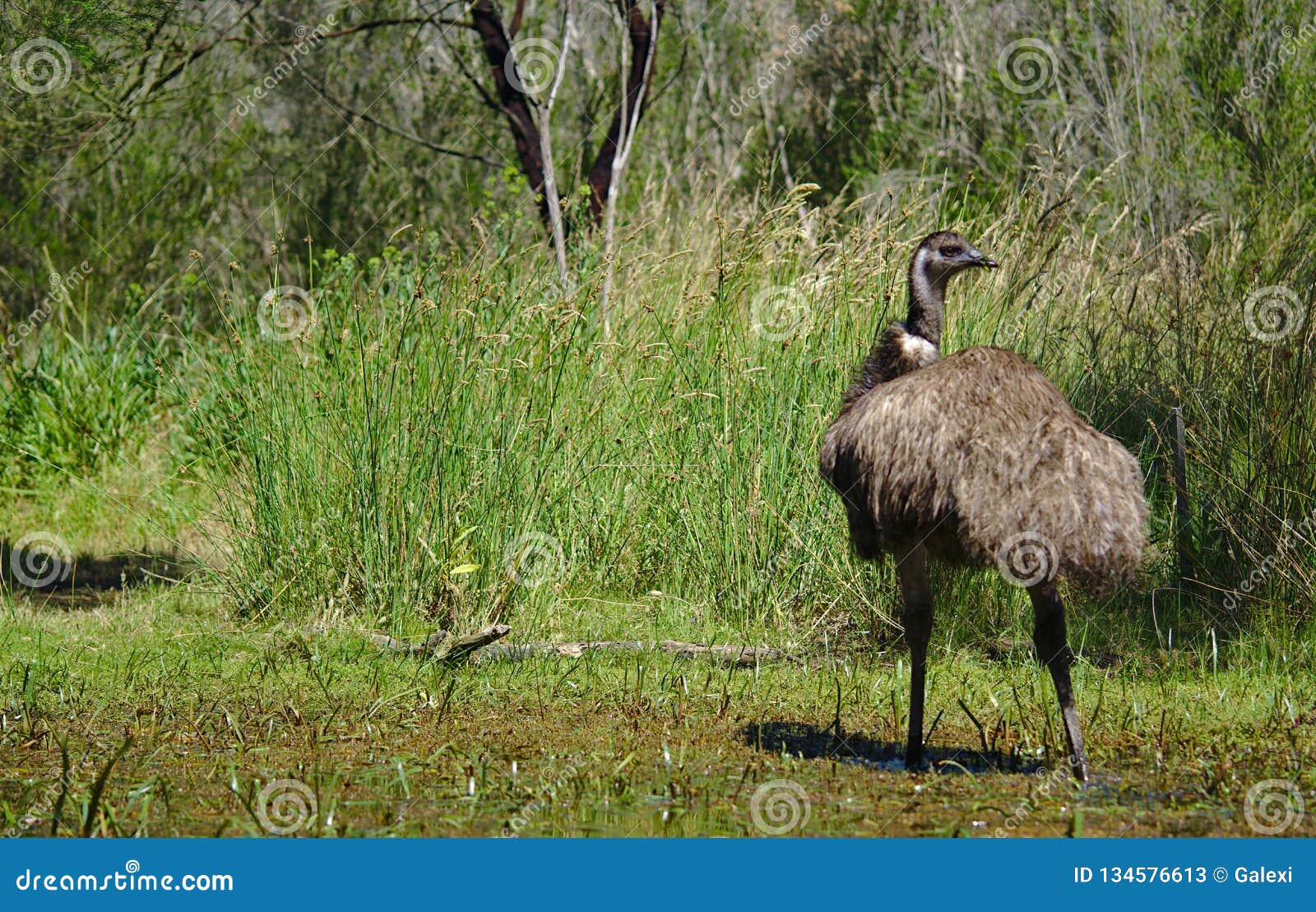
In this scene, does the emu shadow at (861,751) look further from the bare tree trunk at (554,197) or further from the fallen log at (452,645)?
the bare tree trunk at (554,197)

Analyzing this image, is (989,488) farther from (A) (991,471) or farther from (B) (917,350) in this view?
(B) (917,350)

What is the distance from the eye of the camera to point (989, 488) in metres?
4.95

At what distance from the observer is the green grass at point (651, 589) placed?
5289 mm

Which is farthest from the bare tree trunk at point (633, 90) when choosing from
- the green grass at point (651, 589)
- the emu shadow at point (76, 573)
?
the emu shadow at point (76, 573)

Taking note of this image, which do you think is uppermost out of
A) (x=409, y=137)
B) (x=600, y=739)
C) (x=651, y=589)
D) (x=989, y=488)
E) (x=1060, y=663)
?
(x=409, y=137)

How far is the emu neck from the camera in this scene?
599cm

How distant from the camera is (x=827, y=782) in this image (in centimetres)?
531

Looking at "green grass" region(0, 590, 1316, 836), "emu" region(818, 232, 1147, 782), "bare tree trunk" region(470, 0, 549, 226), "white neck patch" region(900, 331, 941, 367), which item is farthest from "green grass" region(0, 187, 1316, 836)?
"bare tree trunk" region(470, 0, 549, 226)

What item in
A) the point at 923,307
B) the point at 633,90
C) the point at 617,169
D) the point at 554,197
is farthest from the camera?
the point at 633,90

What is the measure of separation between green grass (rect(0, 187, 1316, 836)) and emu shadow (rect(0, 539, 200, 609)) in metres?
0.11

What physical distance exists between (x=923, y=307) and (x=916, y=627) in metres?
1.31

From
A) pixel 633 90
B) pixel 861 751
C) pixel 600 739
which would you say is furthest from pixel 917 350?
pixel 633 90

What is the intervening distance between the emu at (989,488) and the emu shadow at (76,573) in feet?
15.1

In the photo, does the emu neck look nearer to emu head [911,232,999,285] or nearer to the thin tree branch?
emu head [911,232,999,285]
